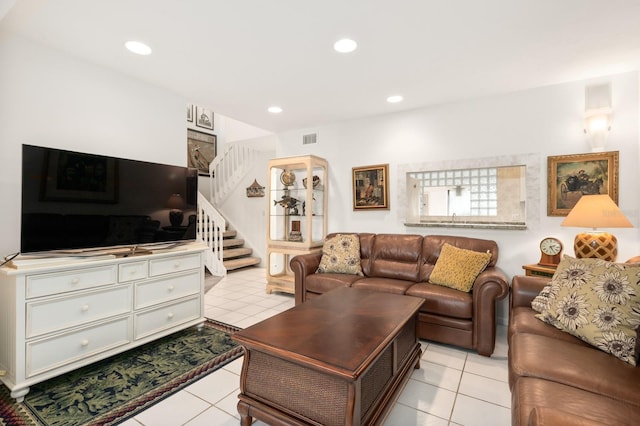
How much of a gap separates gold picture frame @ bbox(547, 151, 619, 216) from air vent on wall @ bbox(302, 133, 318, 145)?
116 inches

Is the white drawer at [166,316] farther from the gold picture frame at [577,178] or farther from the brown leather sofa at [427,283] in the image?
the gold picture frame at [577,178]

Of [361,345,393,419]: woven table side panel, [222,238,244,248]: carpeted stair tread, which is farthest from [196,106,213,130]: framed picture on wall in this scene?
[361,345,393,419]: woven table side panel

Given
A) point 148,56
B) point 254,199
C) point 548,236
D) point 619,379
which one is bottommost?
point 619,379

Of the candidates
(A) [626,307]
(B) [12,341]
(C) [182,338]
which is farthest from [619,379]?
(B) [12,341]

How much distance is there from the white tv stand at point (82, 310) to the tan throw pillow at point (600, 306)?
295cm

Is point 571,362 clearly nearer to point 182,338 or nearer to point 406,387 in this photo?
point 406,387

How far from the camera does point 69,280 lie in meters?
2.09

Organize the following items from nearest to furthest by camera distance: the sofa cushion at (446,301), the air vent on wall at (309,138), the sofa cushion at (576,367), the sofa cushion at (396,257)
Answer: the sofa cushion at (576,367) → the sofa cushion at (446,301) → the sofa cushion at (396,257) → the air vent on wall at (309,138)

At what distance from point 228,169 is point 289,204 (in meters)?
2.70

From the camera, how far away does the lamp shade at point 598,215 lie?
238 cm

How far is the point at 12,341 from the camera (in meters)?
1.91

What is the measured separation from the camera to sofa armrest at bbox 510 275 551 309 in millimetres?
2238

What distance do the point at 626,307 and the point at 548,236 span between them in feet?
5.41

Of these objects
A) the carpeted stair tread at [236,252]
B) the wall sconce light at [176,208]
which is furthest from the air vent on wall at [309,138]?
the carpeted stair tread at [236,252]
